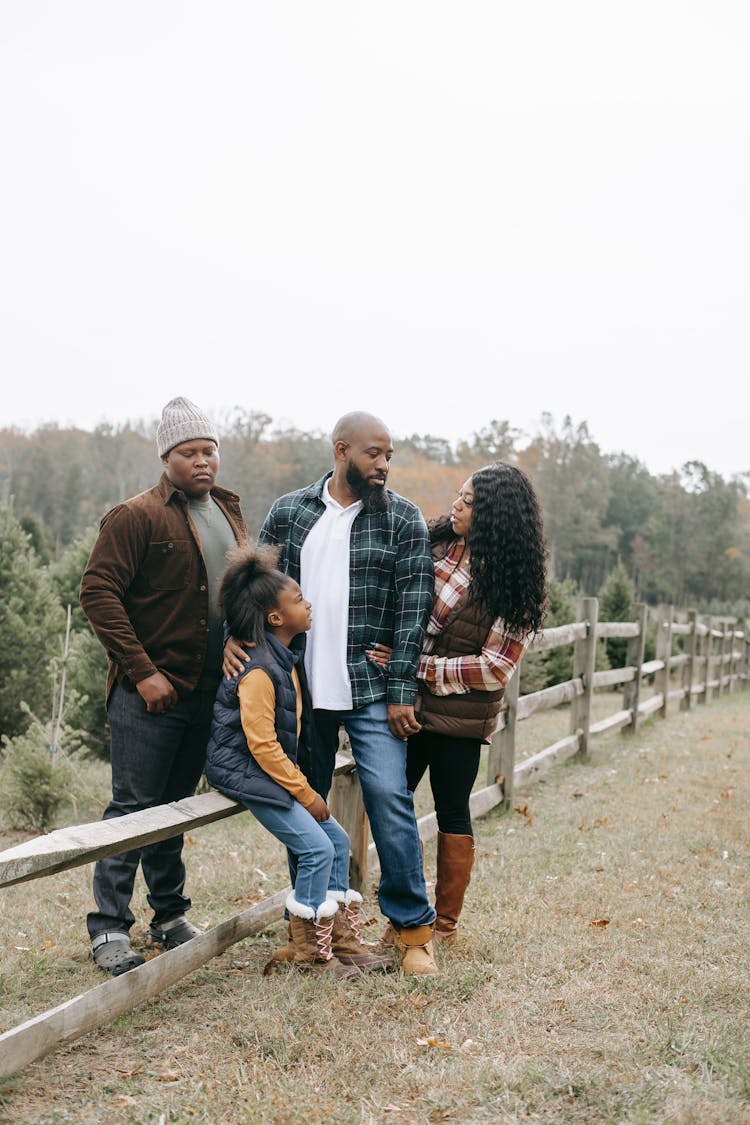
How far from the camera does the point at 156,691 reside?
3.70 meters

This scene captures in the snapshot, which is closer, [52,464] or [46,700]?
[46,700]

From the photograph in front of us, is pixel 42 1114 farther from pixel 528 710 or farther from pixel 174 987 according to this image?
pixel 528 710

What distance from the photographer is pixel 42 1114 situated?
272cm

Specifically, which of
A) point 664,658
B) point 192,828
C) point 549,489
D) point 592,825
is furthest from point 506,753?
point 549,489

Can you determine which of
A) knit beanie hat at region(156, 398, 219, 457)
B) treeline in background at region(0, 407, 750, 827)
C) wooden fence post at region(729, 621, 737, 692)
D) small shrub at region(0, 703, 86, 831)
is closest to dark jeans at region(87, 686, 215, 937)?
knit beanie hat at region(156, 398, 219, 457)

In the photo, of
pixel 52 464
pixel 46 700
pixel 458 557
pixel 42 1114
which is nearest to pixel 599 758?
pixel 46 700

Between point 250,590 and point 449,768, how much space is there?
44.5 inches

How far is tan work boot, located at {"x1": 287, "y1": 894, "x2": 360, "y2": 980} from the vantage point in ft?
11.9

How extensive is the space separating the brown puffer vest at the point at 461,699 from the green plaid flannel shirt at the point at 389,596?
0.18 metres

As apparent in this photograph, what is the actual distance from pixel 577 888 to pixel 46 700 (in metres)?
5.90

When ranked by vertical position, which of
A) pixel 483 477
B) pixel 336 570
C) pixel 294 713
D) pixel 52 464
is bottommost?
pixel 294 713

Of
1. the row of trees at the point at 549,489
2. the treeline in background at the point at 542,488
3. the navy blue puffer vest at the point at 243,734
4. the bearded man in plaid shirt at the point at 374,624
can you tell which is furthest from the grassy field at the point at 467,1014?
the row of trees at the point at 549,489

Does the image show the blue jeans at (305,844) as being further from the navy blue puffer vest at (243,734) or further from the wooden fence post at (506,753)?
the wooden fence post at (506,753)

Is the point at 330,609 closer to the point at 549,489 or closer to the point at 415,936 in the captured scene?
the point at 415,936
